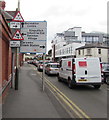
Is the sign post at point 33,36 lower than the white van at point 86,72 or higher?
higher

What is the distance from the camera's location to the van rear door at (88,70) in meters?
10.6

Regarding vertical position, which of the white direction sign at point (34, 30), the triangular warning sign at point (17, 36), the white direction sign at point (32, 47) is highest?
the white direction sign at point (34, 30)

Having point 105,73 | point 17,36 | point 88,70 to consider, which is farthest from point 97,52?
point 17,36

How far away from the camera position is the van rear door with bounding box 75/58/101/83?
34.7 ft

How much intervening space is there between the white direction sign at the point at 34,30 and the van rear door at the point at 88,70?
2.85 m

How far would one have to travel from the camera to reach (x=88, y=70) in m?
10.7

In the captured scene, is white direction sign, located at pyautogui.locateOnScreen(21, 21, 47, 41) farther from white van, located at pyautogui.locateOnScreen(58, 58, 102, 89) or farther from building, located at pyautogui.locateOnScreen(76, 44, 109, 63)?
building, located at pyautogui.locateOnScreen(76, 44, 109, 63)

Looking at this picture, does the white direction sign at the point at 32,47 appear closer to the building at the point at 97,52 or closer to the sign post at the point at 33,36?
the sign post at the point at 33,36

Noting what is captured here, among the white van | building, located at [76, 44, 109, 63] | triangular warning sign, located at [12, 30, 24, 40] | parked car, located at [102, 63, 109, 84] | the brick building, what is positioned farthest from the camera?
building, located at [76, 44, 109, 63]

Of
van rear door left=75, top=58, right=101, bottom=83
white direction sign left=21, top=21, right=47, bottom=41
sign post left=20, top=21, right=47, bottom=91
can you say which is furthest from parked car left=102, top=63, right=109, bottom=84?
white direction sign left=21, top=21, right=47, bottom=41

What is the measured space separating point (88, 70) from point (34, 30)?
435cm

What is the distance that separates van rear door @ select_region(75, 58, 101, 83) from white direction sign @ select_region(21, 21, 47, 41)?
285 cm

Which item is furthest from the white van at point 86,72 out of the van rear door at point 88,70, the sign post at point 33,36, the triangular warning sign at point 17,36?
the triangular warning sign at point 17,36

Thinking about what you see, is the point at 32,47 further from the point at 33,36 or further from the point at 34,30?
the point at 34,30
